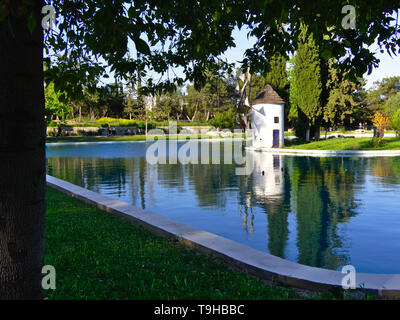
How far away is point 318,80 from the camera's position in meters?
36.7

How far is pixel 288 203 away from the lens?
11906 mm

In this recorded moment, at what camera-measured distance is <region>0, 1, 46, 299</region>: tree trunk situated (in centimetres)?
324

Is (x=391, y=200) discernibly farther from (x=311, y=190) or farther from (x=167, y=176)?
(x=167, y=176)

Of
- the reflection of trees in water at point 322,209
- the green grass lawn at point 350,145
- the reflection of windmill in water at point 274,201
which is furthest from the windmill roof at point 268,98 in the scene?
the reflection of trees in water at point 322,209

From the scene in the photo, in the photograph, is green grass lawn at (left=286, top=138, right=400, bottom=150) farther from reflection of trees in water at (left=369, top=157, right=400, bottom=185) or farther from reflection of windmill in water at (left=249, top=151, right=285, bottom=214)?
reflection of windmill in water at (left=249, top=151, right=285, bottom=214)

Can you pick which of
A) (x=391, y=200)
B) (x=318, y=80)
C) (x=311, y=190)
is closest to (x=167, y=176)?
(x=311, y=190)

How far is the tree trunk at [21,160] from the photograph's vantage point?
3.24m

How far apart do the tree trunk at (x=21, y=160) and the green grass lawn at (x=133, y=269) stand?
121cm

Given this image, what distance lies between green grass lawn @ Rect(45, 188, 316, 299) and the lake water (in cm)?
209

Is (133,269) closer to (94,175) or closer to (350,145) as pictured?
(94,175)

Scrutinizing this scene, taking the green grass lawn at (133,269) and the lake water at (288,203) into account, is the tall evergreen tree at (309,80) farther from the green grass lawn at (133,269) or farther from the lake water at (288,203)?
the green grass lawn at (133,269)

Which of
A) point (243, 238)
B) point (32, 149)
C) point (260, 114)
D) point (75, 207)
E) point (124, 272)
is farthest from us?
point (260, 114)

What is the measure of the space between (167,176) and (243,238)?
10830 mm

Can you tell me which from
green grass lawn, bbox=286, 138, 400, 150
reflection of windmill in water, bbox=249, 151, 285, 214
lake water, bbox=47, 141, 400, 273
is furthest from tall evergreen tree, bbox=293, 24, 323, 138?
reflection of windmill in water, bbox=249, 151, 285, 214
